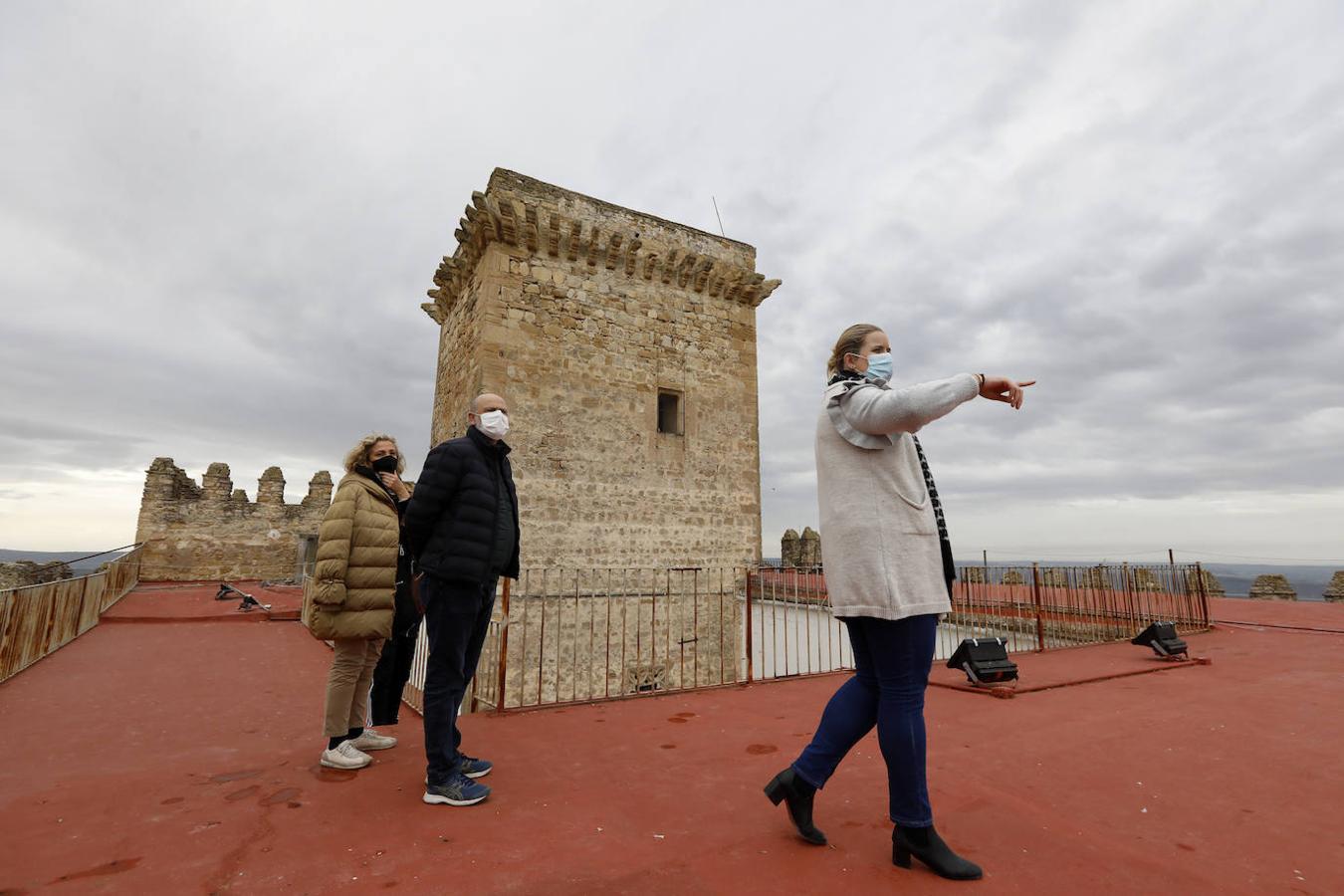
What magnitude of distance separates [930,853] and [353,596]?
292 centimetres

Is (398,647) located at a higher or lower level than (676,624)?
higher

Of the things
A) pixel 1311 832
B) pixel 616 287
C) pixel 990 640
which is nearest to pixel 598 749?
pixel 1311 832

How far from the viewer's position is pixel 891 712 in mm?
2186

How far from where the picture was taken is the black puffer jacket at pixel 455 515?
9.62 feet

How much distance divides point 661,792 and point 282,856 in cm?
150

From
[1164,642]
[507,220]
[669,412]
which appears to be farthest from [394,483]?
[1164,642]

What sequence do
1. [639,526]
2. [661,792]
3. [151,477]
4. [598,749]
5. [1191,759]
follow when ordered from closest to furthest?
[661,792] → [1191,759] → [598,749] → [639,526] → [151,477]

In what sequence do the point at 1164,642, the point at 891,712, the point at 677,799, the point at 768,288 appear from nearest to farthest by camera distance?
the point at 891,712 → the point at 677,799 → the point at 1164,642 → the point at 768,288

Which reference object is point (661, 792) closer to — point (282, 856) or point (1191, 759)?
point (282, 856)

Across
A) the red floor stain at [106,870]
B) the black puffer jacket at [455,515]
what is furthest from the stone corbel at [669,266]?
the red floor stain at [106,870]

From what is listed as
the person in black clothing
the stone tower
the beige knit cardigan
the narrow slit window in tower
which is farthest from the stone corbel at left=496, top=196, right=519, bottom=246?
the beige knit cardigan

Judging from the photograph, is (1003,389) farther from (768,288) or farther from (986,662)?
(768,288)

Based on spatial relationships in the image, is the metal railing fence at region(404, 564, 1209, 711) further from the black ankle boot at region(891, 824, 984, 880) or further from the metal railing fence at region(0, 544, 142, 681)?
the black ankle boot at region(891, 824, 984, 880)

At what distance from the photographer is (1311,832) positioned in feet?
7.98
